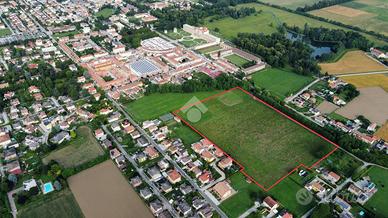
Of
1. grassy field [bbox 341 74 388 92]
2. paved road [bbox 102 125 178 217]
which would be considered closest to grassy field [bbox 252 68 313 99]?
grassy field [bbox 341 74 388 92]

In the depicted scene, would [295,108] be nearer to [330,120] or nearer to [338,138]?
[330,120]

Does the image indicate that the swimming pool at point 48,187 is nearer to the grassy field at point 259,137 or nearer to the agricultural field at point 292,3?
the grassy field at point 259,137

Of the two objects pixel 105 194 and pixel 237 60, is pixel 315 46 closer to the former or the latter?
pixel 237 60

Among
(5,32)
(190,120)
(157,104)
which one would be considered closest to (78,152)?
(157,104)

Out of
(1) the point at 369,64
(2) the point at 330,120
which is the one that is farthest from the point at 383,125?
(1) the point at 369,64

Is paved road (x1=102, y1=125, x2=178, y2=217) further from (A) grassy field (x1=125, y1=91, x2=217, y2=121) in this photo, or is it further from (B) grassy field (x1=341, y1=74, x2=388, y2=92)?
(B) grassy field (x1=341, y1=74, x2=388, y2=92)

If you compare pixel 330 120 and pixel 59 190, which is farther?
pixel 330 120
